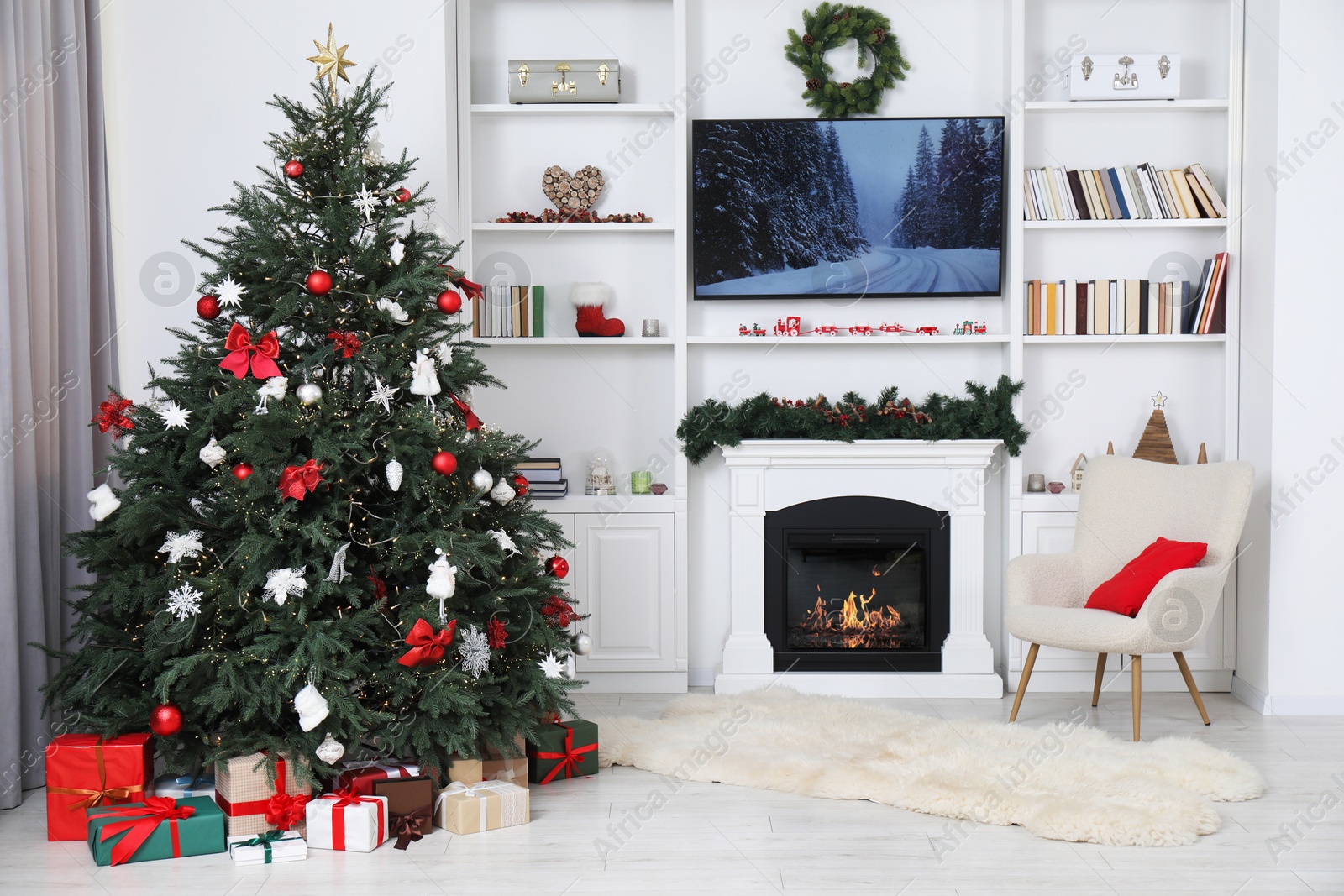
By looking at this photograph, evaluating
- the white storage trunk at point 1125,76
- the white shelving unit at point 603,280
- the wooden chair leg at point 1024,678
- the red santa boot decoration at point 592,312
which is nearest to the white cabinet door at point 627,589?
the white shelving unit at point 603,280

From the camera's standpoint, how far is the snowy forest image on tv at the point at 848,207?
417 cm

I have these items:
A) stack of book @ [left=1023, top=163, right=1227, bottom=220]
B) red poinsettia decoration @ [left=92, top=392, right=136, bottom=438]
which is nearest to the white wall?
red poinsettia decoration @ [left=92, top=392, right=136, bottom=438]

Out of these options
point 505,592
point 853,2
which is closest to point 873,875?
point 505,592

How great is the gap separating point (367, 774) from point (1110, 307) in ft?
10.3

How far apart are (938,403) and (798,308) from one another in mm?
676

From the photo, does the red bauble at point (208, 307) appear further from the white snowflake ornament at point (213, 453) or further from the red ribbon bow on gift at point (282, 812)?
the red ribbon bow on gift at point (282, 812)

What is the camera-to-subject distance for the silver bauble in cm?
268

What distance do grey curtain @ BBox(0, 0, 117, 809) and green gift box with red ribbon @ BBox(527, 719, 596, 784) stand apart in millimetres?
1349

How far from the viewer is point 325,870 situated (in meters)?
2.49

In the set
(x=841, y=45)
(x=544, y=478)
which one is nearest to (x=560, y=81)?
(x=841, y=45)

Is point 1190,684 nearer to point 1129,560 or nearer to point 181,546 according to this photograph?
point 1129,560

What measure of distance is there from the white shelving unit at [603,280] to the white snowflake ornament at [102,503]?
1.65 metres

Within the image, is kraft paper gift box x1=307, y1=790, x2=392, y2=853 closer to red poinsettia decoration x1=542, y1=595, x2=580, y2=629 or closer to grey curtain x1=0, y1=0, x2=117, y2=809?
red poinsettia decoration x1=542, y1=595, x2=580, y2=629

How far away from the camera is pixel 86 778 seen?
2.65m
